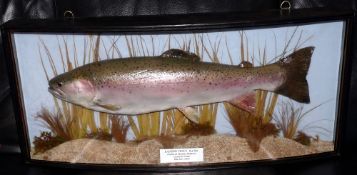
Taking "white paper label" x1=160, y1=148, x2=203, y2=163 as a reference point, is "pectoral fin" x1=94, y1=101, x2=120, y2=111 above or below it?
above

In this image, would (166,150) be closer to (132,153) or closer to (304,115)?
(132,153)

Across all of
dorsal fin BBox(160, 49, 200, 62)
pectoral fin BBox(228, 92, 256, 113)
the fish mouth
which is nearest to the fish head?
the fish mouth

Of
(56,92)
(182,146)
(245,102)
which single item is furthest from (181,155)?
(56,92)

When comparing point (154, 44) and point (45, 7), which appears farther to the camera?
point (45, 7)

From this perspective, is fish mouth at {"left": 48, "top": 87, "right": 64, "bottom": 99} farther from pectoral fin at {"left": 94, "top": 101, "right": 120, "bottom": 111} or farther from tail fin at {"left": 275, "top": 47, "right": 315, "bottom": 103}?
tail fin at {"left": 275, "top": 47, "right": 315, "bottom": 103}

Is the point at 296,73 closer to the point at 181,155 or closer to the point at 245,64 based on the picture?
the point at 245,64

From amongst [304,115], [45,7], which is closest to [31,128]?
[45,7]

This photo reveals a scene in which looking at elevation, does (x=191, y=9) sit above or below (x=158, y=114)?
above

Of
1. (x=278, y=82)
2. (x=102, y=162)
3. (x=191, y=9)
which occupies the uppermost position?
(x=191, y=9)
